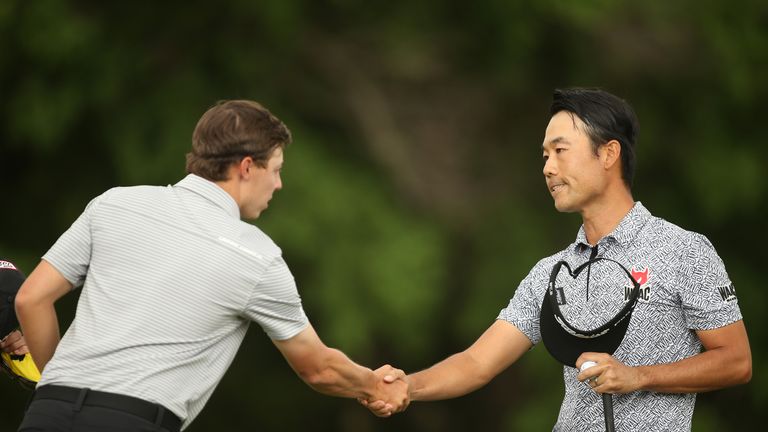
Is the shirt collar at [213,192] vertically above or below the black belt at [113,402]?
above

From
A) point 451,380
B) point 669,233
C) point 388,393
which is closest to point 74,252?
point 388,393

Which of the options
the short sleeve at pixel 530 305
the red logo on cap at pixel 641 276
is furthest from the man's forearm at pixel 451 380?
the red logo on cap at pixel 641 276

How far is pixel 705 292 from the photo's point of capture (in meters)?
4.33

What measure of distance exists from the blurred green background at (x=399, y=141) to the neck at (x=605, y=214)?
206 inches

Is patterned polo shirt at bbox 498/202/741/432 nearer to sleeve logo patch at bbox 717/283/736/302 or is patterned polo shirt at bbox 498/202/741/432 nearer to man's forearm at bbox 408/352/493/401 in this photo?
sleeve logo patch at bbox 717/283/736/302

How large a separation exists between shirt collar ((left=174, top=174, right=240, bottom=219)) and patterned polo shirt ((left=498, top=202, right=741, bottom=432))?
1161mm

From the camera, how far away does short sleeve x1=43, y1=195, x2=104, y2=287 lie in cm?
405

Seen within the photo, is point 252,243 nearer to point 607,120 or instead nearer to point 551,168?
point 551,168

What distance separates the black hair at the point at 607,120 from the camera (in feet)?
15.4

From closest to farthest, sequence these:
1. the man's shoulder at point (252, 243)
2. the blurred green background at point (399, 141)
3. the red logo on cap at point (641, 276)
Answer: the man's shoulder at point (252, 243), the red logo on cap at point (641, 276), the blurred green background at point (399, 141)

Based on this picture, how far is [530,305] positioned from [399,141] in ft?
22.7

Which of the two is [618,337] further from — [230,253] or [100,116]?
[100,116]

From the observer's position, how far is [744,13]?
10.7 m

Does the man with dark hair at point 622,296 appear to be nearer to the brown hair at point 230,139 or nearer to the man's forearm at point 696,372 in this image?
the man's forearm at point 696,372
